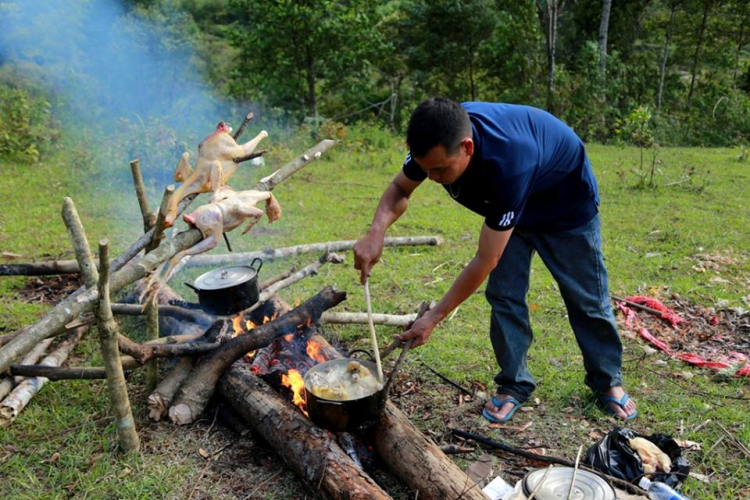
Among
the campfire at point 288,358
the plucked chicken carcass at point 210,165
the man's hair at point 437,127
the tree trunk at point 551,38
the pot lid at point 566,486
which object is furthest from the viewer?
the tree trunk at point 551,38

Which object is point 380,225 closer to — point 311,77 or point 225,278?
point 225,278

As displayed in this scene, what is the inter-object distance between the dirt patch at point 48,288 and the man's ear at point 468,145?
440cm

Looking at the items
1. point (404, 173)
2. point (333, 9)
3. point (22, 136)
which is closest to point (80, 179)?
point (22, 136)

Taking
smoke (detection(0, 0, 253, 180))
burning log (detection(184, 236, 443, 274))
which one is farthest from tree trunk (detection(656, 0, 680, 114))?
burning log (detection(184, 236, 443, 274))

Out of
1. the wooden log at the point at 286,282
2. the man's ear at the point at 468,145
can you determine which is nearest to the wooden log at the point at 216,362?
the wooden log at the point at 286,282

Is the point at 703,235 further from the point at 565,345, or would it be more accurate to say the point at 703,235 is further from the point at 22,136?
the point at 22,136

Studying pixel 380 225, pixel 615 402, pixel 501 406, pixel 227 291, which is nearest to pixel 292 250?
pixel 227 291

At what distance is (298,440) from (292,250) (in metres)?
3.42

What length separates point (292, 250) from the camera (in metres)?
6.33

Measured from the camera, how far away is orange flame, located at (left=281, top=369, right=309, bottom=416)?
3.52m

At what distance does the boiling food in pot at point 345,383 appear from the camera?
10.4ft

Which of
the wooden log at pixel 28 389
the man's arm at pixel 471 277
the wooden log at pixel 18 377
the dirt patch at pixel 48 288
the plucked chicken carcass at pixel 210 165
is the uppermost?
the plucked chicken carcass at pixel 210 165

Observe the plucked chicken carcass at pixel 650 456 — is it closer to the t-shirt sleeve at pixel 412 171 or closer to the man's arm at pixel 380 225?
the man's arm at pixel 380 225

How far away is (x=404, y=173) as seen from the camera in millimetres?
3445
